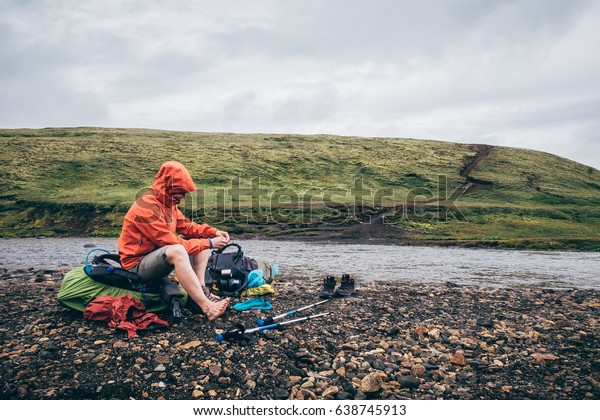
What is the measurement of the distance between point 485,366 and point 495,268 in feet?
52.5

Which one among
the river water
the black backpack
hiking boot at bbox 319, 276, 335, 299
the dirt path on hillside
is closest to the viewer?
the black backpack

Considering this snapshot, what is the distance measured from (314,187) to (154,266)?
62.6 metres

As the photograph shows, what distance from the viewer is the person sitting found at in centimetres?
794

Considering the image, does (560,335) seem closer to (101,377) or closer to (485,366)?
(485,366)

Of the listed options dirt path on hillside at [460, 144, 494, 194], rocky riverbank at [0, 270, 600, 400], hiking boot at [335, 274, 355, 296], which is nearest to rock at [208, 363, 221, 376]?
rocky riverbank at [0, 270, 600, 400]

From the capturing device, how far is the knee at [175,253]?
7.81 m

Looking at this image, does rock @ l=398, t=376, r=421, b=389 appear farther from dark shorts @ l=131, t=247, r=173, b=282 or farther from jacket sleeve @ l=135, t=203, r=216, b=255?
jacket sleeve @ l=135, t=203, r=216, b=255

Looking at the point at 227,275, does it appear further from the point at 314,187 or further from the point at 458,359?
the point at 314,187

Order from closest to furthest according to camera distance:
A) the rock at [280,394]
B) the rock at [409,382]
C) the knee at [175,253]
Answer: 1. the rock at [280,394]
2. the rock at [409,382]
3. the knee at [175,253]

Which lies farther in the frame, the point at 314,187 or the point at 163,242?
the point at 314,187

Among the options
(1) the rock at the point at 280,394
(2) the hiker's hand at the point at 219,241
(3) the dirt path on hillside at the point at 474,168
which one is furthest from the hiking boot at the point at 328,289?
(3) the dirt path on hillside at the point at 474,168

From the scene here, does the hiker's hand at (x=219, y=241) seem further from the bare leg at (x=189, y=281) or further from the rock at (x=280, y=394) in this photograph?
the rock at (x=280, y=394)

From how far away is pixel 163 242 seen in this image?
8.02 metres

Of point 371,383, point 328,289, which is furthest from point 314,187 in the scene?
point 371,383
